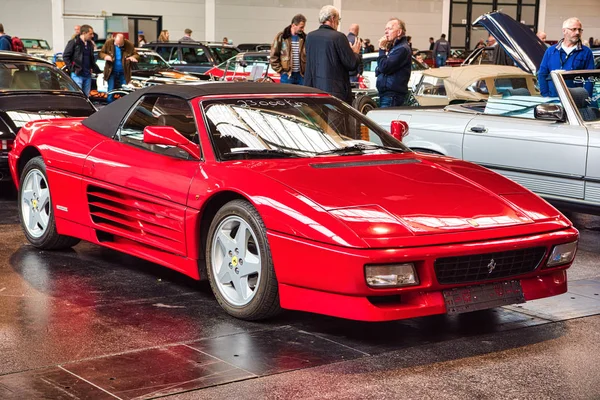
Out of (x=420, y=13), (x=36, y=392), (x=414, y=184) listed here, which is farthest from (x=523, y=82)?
(x=420, y=13)

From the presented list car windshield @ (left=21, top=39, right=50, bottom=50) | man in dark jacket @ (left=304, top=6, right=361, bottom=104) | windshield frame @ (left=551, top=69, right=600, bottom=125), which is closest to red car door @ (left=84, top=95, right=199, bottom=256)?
windshield frame @ (left=551, top=69, right=600, bottom=125)

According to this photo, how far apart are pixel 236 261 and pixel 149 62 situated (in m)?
16.5

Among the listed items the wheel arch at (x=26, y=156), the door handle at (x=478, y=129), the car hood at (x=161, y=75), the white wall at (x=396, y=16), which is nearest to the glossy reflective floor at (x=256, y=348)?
the wheel arch at (x=26, y=156)

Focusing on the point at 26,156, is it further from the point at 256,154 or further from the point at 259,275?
the point at 259,275

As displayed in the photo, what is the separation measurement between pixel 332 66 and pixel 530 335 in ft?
18.6

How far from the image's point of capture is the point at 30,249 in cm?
705

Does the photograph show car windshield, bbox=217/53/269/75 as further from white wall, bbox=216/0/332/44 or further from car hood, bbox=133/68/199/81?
white wall, bbox=216/0/332/44

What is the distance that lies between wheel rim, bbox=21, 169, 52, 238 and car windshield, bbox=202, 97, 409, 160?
1.69 m

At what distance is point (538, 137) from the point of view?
791 cm

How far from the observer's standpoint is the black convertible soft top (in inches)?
235

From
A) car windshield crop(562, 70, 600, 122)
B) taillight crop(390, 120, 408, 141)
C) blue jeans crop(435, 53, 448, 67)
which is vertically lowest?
blue jeans crop(435, 53, 448, 67)

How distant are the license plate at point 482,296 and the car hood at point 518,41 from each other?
221 inches

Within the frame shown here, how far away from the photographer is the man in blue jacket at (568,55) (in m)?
9.31

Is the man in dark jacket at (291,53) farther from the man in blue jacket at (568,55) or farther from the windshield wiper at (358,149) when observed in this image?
the windshield wiper at (358,149)
